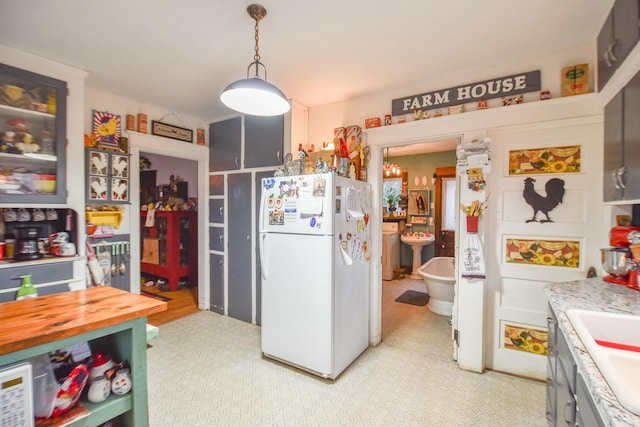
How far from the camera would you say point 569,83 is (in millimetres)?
2074

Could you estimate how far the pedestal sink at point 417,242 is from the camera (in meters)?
5.18

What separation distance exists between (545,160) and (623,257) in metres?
0.85

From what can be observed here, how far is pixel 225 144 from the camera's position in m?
3.54

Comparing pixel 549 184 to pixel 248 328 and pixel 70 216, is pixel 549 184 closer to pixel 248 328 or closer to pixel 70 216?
pixel 248 328

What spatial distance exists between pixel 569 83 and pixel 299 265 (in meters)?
2.41

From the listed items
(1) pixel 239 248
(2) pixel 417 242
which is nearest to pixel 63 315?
(1) pixel 239 248

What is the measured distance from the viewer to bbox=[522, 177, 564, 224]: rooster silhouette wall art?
213 centimetres

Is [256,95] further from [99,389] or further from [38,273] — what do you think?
[38,273]

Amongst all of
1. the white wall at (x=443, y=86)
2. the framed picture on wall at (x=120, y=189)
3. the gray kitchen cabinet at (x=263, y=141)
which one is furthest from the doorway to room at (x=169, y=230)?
the white wall at (x=443, y=86)

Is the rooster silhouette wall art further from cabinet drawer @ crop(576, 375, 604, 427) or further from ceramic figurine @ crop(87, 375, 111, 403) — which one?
ceramic figurine @ crop(87, 375, 111, 403)

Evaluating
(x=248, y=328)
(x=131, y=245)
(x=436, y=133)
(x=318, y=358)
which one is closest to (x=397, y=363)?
(x=318, y=358)

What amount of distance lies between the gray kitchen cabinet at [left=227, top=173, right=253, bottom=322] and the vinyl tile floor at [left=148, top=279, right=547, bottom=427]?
1.70 ft

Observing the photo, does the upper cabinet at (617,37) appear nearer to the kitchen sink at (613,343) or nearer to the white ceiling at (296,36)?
the white ceiling at (296,36)

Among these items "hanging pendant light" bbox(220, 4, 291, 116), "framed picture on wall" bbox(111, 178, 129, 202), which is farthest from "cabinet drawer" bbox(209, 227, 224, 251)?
"hanging pendant light" bbox(220, 4, 291, 116)
